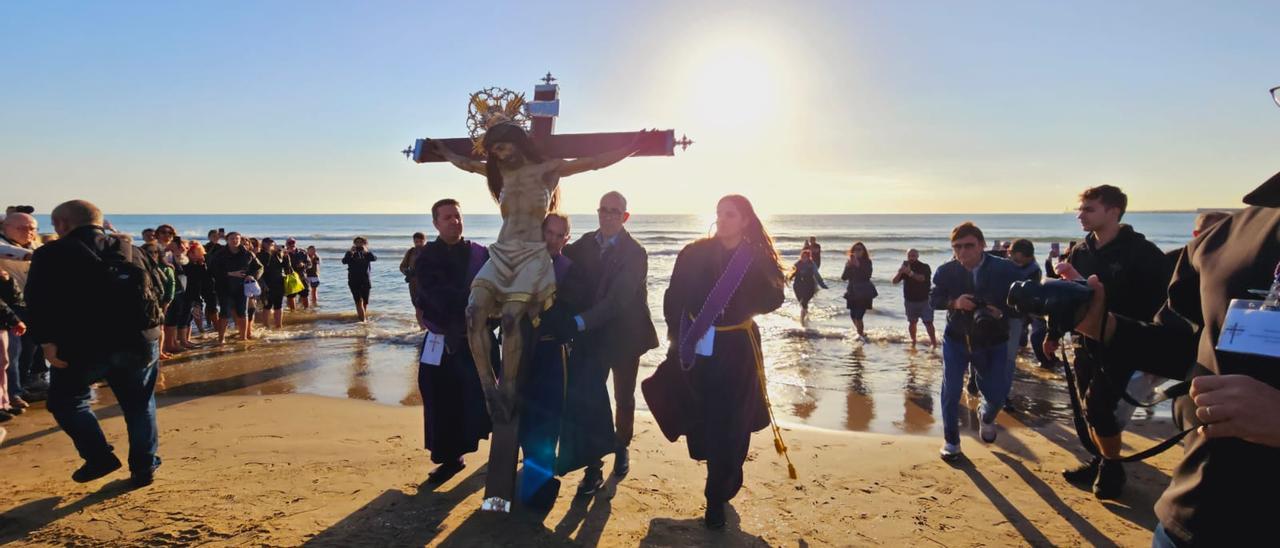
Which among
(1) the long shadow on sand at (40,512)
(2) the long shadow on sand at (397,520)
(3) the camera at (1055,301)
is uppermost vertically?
(3) the camera at (1055,301)

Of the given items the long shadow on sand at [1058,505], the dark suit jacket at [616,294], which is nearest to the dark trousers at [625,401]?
the dark suit jacket at [616,294]

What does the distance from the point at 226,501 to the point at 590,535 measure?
236 centimetres

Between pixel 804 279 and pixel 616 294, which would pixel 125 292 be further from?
pixel 804 279

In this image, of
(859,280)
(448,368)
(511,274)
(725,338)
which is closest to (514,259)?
(511,274)

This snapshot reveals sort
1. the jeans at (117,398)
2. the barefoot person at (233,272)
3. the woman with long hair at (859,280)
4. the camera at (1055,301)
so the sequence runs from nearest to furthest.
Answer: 1. the camera at (1055,301)
2. the jeans at (117,398)
3. the barefoot person at (233,272)
4. the woman with long hair at (859,280)

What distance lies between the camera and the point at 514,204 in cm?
405

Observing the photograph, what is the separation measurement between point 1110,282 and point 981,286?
1035 mm

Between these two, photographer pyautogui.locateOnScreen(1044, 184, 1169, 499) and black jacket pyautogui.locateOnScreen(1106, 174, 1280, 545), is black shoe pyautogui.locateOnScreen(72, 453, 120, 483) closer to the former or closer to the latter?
black jacket pyautogui.locateOnScreen(1106, 174, 1280, 545)

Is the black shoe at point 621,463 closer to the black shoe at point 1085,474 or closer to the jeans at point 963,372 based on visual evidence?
the jeans at point 963,372

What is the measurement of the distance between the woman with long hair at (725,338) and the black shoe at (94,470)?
3880mm

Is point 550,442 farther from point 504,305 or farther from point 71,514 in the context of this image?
point 71,514

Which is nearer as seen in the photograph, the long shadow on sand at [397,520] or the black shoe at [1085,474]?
the long shadow on sand at [397,520]

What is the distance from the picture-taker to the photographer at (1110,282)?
4.02 metres

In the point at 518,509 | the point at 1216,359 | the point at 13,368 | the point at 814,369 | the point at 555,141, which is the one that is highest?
the point at 555,141
